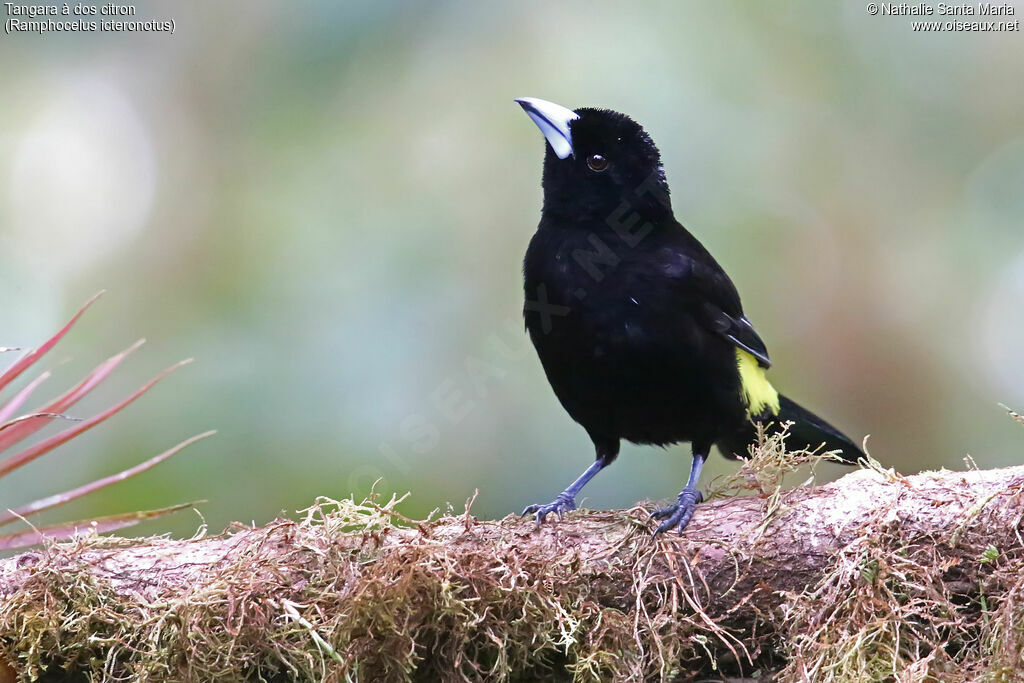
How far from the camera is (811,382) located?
4.60 m

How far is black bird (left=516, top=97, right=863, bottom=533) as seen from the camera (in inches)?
115

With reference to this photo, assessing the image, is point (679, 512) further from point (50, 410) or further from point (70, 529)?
point (50, 410)

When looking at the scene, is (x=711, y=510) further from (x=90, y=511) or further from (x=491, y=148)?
(x=491, y=148)

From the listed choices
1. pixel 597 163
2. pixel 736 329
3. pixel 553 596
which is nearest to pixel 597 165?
pixel 597 163

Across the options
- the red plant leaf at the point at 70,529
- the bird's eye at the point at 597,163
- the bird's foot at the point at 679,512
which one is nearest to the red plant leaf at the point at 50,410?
the red plant leaf at the point at 70,529

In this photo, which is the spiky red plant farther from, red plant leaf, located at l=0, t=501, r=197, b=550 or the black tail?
the black tail

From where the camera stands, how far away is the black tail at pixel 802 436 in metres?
3.33

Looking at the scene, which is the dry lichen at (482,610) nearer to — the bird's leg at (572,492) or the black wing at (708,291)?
the bird's leg at (572,492)

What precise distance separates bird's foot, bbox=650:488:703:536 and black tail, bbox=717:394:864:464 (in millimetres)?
811

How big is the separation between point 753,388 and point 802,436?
0.30 m

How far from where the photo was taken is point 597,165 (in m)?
3.18

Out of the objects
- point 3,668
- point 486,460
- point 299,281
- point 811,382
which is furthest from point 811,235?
point 3,668

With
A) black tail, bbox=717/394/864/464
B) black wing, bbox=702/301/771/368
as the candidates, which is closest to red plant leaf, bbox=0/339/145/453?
black wing, bbox=702/301/771/368

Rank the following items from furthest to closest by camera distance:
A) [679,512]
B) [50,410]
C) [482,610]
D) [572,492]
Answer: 1. [572,492]
2. [50,410]
3. [679,512]
4. [482,610]
